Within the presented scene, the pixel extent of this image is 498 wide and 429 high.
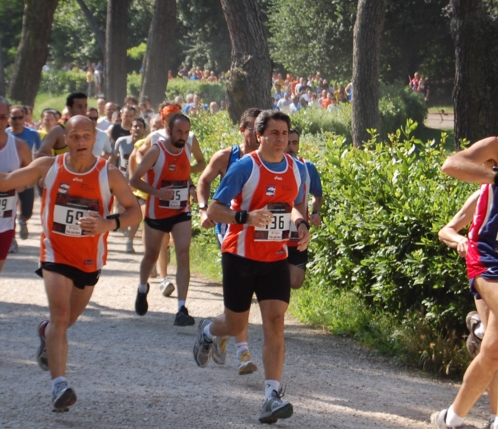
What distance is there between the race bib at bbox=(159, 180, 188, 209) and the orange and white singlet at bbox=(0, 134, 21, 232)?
1850 millimetres

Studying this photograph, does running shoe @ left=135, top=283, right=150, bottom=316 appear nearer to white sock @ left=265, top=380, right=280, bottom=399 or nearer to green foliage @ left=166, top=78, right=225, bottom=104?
white sock @ left=265, top=380, right=280, bottom=399

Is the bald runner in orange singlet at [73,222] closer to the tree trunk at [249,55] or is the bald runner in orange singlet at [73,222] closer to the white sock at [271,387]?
the white sock at [271,387]

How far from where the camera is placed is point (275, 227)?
20.1ft

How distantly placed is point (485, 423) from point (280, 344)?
1.65 meters

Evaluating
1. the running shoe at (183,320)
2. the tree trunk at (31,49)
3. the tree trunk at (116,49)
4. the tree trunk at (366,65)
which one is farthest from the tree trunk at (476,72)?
the tree trunk at (116,49)

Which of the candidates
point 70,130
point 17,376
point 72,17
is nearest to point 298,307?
point 17,376

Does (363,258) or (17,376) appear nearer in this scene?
(17,376)

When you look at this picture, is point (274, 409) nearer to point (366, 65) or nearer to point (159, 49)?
point (366, 65)

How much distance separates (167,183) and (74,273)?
10.5 feet

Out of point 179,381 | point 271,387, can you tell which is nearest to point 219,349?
point 179,381

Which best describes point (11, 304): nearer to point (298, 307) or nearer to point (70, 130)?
point (298, 307)

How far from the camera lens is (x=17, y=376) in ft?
22.6

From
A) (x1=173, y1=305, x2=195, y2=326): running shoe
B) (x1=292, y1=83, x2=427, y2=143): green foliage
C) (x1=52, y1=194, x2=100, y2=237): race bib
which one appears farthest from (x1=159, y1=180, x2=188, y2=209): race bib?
(x1=292, y1=83, x2=427, y2=143): green foliage

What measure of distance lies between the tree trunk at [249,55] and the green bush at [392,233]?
4826 millimetres
